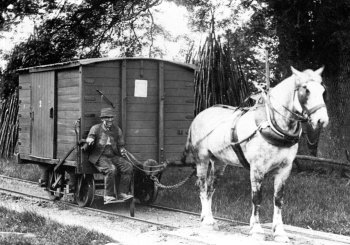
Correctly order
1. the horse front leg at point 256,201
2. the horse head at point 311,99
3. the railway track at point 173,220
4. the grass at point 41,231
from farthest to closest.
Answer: the grass at point 41,231 < the railway track at point 173,220 < the horse front leg at point 256,201 < the horse head at point 311,99

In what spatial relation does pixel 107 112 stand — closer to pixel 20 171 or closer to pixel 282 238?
pixel 282 238

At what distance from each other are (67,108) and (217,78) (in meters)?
6.27

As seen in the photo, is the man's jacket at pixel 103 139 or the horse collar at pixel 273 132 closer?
the horse collar at pixel 273 132

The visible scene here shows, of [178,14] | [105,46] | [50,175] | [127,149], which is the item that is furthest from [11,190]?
[178,14]

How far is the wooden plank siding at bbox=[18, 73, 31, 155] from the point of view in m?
12.0

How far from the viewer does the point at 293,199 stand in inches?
425

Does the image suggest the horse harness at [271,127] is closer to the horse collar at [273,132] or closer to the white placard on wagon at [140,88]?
the horse collar at [273,132]

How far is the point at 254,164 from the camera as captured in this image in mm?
6852

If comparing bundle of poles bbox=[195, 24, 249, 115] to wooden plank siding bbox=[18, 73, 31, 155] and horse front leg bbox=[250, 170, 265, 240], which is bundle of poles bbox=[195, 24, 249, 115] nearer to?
wooden plank siding bbox=[18, 73, 31, 155]

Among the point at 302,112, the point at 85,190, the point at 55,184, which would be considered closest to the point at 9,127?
the point at 55,184

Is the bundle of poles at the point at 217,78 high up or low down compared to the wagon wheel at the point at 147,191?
up

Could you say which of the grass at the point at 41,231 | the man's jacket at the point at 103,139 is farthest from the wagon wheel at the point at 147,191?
Result: the grass at the point at 41,231

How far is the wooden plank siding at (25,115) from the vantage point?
39.5 feet

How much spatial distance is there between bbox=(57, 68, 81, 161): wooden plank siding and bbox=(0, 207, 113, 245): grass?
167 centimetres
